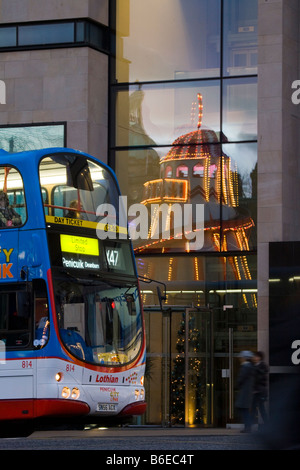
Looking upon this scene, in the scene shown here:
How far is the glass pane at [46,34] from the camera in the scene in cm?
2633

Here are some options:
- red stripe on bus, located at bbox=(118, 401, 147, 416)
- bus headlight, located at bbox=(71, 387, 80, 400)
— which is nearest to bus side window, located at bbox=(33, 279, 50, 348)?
bus headlight, located at bbox=(71, 387, 80, 400)

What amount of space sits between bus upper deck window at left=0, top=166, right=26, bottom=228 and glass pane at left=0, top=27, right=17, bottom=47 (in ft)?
33.4

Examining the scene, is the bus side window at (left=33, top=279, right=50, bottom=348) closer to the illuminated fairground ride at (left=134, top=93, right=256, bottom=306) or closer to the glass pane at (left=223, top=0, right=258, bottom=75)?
the illuminated fairground ride at (left=134, top=93, right=256, bottom=306)

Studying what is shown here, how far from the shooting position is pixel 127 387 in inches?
695

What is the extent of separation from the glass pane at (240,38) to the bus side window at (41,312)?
11069mm

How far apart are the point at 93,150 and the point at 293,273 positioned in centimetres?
598

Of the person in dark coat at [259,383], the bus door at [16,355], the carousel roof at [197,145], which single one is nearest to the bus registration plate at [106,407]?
the bus door at [16,355]

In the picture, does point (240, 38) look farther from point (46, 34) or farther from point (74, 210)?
point (74, 210)

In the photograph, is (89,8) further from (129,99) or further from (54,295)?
(54,295)

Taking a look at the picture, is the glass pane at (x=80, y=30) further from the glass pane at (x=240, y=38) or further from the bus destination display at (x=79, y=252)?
the bus destination display at (x=79, y=252)

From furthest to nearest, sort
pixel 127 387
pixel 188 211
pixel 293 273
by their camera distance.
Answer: pixel 188 211 < pixel 293 273 < pixel 127 387

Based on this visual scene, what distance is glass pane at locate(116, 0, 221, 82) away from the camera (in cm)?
2614
